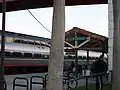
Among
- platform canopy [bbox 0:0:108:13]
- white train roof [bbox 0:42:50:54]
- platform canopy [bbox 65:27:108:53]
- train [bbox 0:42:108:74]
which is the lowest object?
train [bbox 0:42:108:74]

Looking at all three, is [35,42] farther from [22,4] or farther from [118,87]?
[118,87]

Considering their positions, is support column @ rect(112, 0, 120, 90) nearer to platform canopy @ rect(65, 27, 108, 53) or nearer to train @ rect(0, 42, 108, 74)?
platform canopy @ rect(65, 27, 108, 53)

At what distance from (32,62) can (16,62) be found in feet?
10.5

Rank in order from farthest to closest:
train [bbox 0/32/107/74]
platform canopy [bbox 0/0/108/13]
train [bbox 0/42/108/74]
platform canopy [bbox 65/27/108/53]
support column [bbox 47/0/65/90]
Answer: train [bbox 0/32/107/74], train [bbox 0/42/108/74], platform canopy [bbox 65/27/108/53], platform canopy [bbox 0/0/108/13], support column [bbox 47/0/65/90]

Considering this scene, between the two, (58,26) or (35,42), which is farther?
(35,42)

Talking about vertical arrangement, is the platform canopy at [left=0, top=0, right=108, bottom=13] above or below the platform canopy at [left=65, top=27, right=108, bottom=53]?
above

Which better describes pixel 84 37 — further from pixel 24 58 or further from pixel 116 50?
pixel 116 50

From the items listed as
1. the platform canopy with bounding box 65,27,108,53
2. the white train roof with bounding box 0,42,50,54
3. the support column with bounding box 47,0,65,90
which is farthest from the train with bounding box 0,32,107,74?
the support column with bounding box 47,0,65,90

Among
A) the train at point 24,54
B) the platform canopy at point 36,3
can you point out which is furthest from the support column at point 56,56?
the train at point 24,54

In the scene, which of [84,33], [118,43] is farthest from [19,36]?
[118,43]

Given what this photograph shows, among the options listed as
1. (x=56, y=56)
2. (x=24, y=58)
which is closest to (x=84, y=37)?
(x=24, y=58)

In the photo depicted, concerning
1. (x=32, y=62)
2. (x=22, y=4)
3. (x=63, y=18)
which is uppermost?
(x=22, y=4)

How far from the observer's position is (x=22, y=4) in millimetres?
17562

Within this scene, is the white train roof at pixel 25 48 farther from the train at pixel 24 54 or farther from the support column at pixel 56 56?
the support column at pixel 56 56
